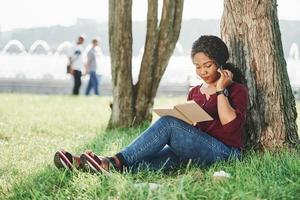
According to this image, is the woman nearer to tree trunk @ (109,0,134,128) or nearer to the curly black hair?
the curly black hair

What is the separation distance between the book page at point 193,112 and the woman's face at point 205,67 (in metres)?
0.37

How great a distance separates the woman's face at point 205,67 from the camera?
15.6 feet

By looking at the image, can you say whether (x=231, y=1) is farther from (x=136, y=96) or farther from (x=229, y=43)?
(x=136, y=96)

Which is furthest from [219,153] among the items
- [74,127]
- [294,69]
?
[294,69]

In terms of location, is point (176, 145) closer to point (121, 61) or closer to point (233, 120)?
point (233, 120)

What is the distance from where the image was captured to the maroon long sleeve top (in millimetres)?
4629

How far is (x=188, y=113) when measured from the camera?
180 inches

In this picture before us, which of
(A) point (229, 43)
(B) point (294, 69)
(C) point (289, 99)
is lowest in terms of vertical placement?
(B) point (294, 69)

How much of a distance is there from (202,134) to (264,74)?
1.02 metres

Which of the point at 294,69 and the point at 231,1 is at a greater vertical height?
the point at 231,1

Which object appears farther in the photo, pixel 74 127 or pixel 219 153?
pixel 74 127

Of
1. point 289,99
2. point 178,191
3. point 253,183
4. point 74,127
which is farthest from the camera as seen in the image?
point 74,127

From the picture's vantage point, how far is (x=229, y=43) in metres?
5.52

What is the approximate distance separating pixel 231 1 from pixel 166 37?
2.97 meters
